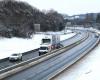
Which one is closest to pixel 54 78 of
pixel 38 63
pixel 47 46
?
pixel 38 63

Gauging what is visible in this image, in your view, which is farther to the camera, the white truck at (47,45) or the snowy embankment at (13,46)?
the snowy embankment at (13,46)

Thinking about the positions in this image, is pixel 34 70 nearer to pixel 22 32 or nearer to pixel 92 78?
pixel 92 78

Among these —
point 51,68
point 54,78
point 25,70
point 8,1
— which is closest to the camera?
point 54,78

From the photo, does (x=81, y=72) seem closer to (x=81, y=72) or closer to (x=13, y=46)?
(x=81, y=72)

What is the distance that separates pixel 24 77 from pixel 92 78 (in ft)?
24.7

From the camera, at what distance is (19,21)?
338 feet

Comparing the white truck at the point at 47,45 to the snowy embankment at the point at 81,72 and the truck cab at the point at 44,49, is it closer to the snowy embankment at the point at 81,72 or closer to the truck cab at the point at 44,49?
the truck cab at the point at 44,49

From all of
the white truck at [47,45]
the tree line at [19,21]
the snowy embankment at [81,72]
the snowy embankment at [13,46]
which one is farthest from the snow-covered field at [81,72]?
the tree line at [19,21]

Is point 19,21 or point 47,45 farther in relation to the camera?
point 19,21

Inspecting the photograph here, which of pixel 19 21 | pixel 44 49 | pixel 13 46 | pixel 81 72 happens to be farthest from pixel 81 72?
pixel 19 21

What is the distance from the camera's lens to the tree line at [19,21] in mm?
84012

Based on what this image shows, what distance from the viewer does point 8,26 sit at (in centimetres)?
8694

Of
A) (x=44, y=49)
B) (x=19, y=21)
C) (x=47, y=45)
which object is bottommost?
(x=44, y=49)

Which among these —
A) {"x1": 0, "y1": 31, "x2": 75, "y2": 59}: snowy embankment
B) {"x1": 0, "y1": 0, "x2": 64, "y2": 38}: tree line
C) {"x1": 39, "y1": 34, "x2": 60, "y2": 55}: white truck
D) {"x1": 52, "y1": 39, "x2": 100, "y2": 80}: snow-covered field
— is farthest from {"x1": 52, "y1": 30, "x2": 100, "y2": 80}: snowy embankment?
{"x1": 0, "y1": 0, "x2": 64, "y2": 38}: tree line
